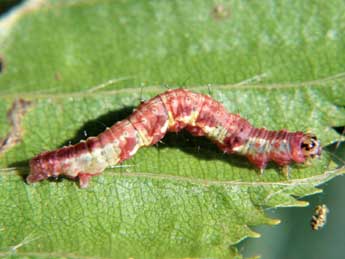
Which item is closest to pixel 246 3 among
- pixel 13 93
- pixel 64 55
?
pixel 64 55

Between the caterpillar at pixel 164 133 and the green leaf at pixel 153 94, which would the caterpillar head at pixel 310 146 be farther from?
the green leaf at pixel 153 94

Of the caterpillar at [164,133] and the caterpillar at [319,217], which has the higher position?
the caterpillar at [164,133]

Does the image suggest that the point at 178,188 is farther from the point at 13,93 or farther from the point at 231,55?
the point at 13,93

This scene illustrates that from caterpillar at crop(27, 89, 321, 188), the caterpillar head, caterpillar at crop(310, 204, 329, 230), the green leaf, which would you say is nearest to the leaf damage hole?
the green leaf

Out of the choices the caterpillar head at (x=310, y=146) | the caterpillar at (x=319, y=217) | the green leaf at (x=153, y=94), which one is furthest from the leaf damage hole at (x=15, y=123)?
the caterpillar at (x=319, y=217)

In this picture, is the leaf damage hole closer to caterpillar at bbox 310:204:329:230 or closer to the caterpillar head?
the caterpillar head

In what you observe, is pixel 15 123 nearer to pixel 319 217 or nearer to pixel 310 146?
pixel 310 146

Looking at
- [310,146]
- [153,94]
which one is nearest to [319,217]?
[310,146]
